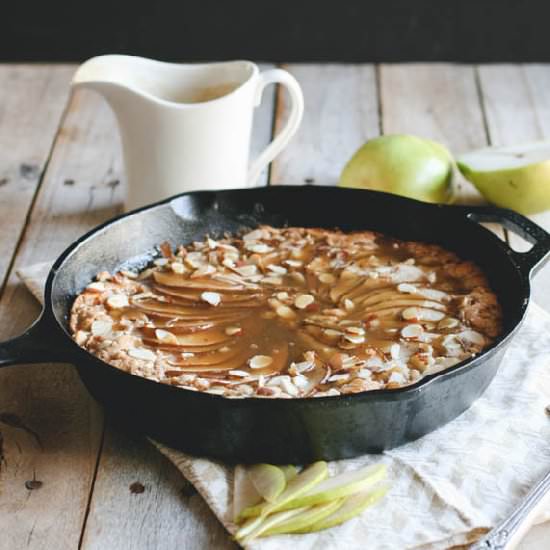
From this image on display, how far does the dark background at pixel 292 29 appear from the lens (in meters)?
2.70

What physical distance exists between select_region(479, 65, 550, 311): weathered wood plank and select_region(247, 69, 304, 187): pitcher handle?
0.55 meters

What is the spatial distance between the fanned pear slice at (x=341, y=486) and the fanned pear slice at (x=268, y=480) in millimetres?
21

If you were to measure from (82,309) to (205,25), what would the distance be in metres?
1.49

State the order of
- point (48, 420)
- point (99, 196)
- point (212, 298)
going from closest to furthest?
point (48, 420) < point (212, 298) < point (99, 196)

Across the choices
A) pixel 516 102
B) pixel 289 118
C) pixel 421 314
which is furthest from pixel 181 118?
pixel 516 102

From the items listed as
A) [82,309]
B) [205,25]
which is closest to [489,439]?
[82,309]

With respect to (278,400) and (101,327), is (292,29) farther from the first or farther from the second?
(278,400)

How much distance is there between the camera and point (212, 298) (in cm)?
146

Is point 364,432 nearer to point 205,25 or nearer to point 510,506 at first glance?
point 510,506

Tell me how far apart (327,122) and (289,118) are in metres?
0.45

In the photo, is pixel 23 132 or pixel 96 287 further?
pixel 23 132

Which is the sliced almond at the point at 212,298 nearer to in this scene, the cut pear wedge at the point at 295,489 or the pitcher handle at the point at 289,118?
the cut pear wedge at the point at 295,489

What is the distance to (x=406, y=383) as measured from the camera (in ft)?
4.11

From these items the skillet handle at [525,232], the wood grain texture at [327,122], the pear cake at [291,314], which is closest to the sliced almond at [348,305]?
the pear cake at [291,314]
